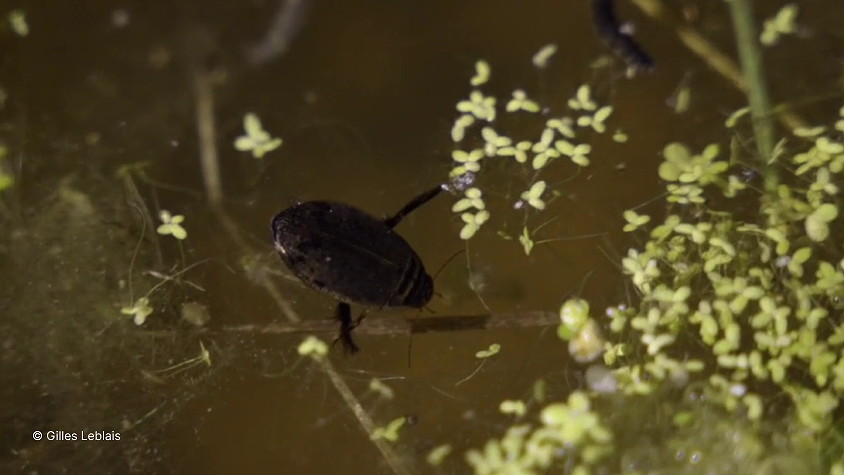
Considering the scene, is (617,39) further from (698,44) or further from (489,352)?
(489,352)

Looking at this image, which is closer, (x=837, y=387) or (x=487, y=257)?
(x=837, y=387)

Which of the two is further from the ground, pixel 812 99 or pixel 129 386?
pixel 812 99

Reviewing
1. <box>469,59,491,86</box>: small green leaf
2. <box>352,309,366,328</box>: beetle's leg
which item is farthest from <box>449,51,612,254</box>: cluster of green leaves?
<box>352,309,366,328</box>: beetle's leg

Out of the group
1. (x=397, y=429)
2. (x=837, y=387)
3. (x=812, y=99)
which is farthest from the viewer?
(x=812, y=99)

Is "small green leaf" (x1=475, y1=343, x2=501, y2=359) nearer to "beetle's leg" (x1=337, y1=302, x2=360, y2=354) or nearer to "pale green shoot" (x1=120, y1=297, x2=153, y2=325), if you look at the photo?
"beetle's leg" (x1=337, y1=302, x2=360, y2=354)

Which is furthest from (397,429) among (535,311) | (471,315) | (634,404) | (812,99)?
(812,99)

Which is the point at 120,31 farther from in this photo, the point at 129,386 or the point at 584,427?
the point at 584,427

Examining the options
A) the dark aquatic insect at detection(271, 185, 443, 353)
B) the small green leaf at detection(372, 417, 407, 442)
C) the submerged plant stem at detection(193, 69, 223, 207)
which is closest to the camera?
the dark aquatic insect at detection(271, 185, 443, 353)

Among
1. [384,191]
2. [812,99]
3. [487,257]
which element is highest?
[812,99]
